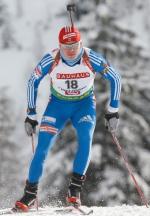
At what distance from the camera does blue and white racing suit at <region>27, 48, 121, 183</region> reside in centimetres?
881

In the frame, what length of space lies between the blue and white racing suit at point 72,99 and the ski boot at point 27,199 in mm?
96

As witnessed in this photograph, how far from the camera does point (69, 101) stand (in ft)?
29.9

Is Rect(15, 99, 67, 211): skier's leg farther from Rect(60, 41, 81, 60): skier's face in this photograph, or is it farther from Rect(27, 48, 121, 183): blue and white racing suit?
Rect(60, 41, 81, 60): skier's face

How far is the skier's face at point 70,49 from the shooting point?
8.76 m

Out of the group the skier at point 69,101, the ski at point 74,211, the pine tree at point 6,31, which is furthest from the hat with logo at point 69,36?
the pine tree at point 6,31

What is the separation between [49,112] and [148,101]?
12.4 metres

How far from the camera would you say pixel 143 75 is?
70.8 feet

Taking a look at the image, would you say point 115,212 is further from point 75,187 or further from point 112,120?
point 112,120

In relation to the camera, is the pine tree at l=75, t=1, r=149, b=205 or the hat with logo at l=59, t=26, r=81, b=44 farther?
the pine tree at l=75, t=1, r=149, b=205

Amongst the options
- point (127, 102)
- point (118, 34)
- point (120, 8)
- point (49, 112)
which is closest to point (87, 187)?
point (127, 102)

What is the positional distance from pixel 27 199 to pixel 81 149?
1014mm

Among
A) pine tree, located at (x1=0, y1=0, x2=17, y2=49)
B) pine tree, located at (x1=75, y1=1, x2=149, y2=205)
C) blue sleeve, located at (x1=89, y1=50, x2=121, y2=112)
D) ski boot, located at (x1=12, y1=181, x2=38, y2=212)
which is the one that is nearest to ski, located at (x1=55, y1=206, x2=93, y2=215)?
ski boot, located at (x1=12, y1=181, x2=38, y2=212)

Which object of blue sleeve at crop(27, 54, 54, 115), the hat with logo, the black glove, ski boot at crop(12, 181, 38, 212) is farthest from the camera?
the black glove

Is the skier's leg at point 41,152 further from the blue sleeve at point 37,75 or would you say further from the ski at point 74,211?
the ski at point 74,211
